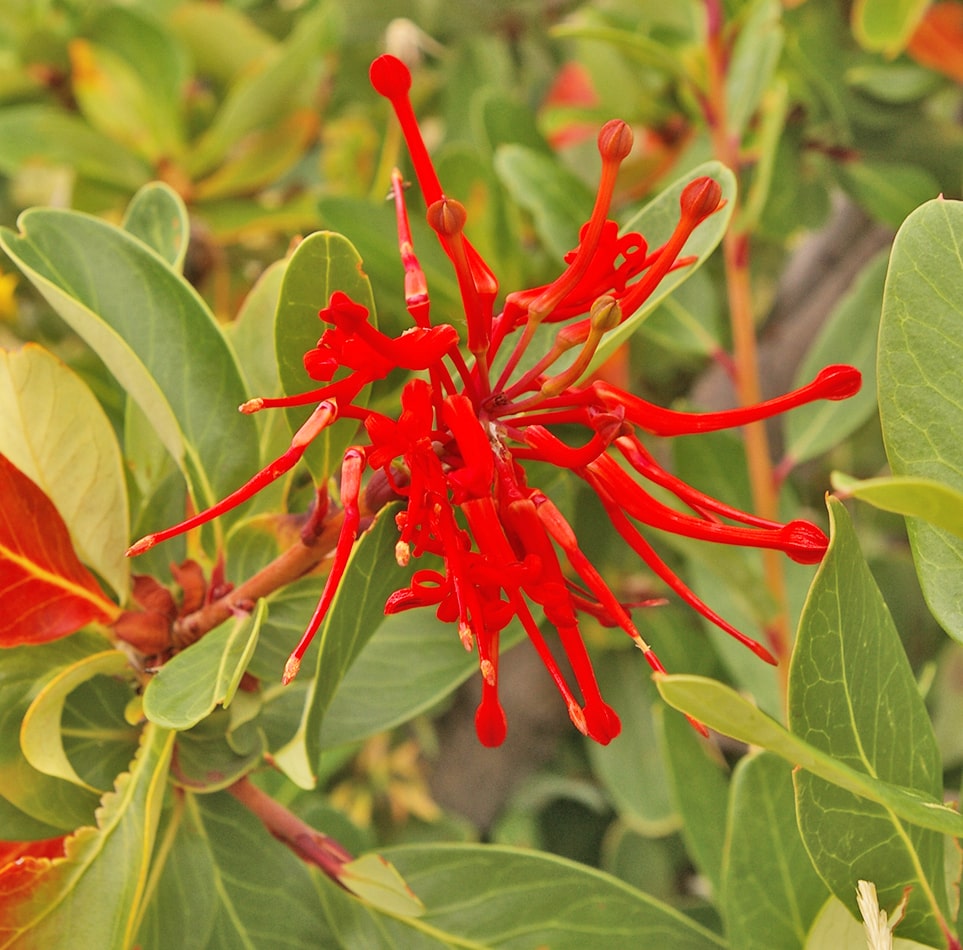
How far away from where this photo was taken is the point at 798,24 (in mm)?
1048

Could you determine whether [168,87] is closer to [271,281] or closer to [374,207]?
[374,207]

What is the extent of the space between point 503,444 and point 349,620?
0.11 metres

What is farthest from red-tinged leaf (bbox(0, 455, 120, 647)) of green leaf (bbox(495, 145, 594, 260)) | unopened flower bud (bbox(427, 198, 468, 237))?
green leaf (bbox(495, 145, 594, 260))

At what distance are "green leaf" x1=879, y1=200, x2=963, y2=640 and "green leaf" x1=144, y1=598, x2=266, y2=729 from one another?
0.96 feet

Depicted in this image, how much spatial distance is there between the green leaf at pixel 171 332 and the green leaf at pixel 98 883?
160 mm

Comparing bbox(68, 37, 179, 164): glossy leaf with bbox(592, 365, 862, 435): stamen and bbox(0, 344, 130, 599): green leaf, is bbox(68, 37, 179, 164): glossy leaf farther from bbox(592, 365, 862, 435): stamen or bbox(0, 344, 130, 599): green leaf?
bbox(592, 365, 862, 435): stamen

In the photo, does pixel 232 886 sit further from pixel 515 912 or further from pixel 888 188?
pixel 888 188

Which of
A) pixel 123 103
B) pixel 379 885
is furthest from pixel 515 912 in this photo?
pixel 123 103

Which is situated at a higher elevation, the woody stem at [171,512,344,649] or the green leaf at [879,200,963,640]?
the green leaf at [879,200,963,640]

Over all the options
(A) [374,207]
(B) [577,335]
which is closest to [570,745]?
(A) [374,207]

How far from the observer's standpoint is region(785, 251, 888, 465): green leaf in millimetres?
905

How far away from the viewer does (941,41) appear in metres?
1.10

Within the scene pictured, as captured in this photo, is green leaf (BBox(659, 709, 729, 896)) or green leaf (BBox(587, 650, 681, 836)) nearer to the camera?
green leaf (BBox(659, 709, 729, 896))

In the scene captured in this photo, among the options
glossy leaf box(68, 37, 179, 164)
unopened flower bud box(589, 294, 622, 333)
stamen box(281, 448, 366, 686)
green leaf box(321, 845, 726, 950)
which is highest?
glossy leaf box(68, 37, 179, 164)
